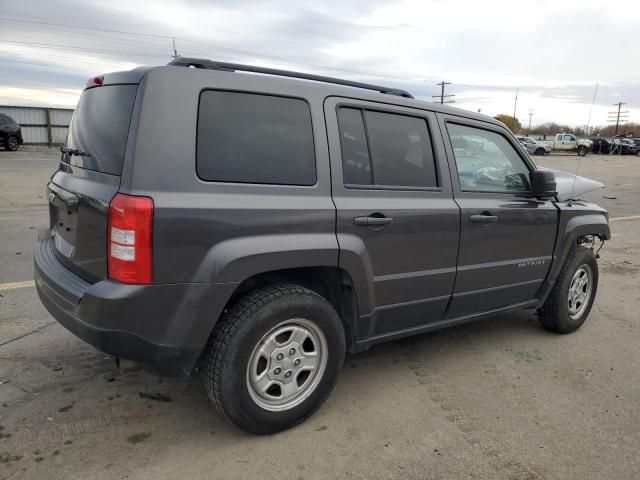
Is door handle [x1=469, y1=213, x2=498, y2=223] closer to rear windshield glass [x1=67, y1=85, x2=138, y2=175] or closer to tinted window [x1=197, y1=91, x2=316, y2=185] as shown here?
tinted window [x1=197, y1=91, x2=316, y2=185]

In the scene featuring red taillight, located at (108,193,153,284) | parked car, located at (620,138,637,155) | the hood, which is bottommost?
red taillight, located at (108,193,153,284)

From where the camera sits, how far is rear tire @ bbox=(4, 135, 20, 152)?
23817 mm

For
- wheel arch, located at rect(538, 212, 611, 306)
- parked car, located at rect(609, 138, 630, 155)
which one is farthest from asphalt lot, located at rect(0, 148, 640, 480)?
parked car, located at rect(609, 138, 630, 155)

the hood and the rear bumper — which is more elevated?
the hood

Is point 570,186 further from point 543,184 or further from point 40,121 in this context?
point 40,121

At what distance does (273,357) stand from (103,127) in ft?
4.88

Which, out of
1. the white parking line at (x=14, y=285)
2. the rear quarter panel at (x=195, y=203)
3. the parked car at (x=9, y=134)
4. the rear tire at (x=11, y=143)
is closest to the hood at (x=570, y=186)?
the rear quarter panel at (x=195, y=203)

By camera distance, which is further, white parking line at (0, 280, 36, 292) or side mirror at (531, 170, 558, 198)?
white parking line at (0, 280, 36, 292)

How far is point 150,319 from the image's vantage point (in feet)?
7.98

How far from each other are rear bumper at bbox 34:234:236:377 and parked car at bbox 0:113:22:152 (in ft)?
82.0

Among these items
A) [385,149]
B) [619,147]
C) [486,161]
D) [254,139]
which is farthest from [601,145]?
[254,139]

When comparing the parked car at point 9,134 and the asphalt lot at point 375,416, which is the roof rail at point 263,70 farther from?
the parked car at point 9,134

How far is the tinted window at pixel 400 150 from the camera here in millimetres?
3170

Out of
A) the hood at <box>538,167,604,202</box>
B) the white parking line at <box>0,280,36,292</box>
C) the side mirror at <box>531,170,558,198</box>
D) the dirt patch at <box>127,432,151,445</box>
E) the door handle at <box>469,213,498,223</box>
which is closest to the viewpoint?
the dirt patch at <box>127,432,151,445</box>
